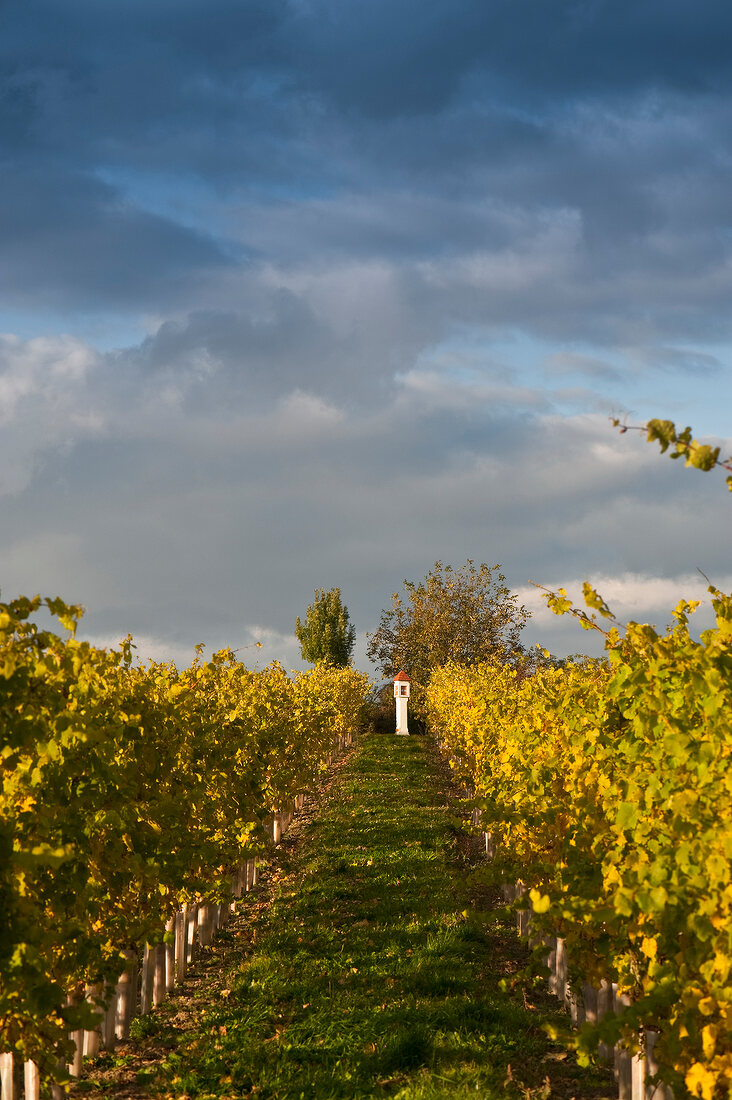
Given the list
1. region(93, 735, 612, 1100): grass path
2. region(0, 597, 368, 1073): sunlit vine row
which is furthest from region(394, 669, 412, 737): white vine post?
region(0, 597, 368, 1073): sunlit vine row

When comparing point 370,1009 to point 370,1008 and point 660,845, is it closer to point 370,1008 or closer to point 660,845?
point 370,1008

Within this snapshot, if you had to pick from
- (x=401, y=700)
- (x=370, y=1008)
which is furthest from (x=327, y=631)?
(x=370, y=1008)

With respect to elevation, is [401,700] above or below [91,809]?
above

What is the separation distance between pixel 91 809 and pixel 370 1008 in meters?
3.60

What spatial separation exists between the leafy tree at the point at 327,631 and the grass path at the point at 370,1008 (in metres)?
50.1

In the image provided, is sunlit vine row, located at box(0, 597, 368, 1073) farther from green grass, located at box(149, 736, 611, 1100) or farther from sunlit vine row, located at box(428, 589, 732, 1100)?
sunlit vine row, located at box(428, 589, 732, 1100)

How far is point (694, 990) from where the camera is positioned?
4.84m

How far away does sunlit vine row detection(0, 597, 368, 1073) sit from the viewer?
4.94 metres

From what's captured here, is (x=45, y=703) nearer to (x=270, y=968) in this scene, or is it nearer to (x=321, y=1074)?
(x=321, y=1074)

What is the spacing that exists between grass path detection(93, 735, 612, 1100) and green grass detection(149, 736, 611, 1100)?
2cm

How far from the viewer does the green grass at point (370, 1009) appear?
7.09 m

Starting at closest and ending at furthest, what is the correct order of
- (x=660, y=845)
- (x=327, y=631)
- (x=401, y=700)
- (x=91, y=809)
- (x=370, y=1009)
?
1. (x=660, y=845)
2. (x=91, y=809)
3. (x=370, y=1009)
4. (x=401, y=700)
5. (x=327, y=631)

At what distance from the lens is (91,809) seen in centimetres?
668

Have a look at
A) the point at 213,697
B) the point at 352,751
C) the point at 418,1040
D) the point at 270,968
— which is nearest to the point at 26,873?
the point at 418,1040
